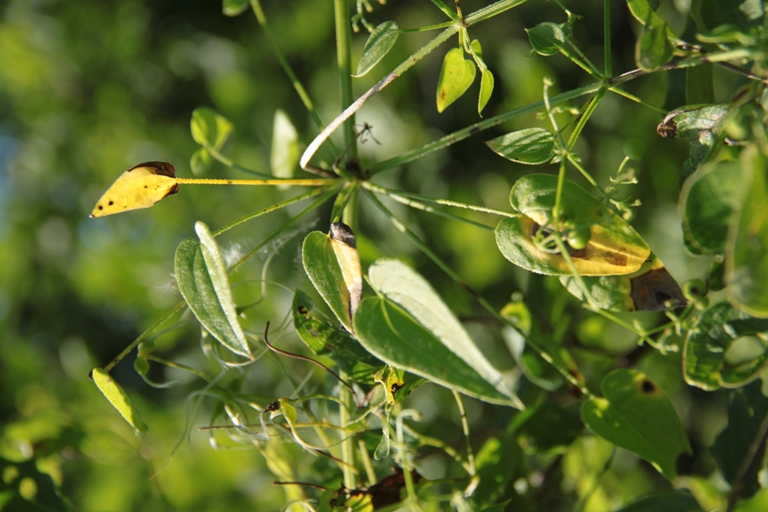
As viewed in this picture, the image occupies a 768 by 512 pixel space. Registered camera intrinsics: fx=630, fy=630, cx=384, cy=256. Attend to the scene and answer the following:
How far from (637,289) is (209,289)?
273 mm

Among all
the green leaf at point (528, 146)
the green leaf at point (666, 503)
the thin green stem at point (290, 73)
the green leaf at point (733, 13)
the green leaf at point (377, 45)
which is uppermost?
the green leaf at point (733, 13)

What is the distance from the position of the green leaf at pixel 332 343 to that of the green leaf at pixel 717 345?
0.20 m

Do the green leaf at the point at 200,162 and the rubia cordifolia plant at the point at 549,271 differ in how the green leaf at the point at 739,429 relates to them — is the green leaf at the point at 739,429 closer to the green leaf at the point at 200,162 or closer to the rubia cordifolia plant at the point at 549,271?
the rubia cordifolia plant at the point at 549,271

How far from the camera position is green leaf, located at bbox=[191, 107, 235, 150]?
64 cm

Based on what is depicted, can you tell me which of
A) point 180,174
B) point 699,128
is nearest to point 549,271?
point 699,128

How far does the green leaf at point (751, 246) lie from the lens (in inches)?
10.2

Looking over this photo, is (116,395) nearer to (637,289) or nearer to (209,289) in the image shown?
(209,289)

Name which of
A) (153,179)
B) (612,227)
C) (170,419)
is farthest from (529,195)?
(170,419)

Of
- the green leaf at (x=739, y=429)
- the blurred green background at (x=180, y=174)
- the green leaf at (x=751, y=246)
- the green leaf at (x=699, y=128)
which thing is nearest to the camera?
the green leaf at (x=751, y=246)

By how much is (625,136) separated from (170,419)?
0.94 metres

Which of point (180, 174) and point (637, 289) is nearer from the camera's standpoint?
point (637, 289)

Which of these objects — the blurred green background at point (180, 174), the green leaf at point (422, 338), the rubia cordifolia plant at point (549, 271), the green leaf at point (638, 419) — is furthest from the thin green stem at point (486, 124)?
the blurred green background at point (180, 174)

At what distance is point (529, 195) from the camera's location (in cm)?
40

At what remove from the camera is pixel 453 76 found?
1.40ft
